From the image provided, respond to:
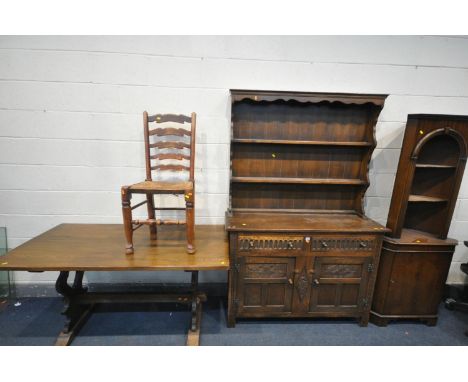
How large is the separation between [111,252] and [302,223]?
1502mm

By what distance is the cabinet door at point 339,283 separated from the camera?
1932mm

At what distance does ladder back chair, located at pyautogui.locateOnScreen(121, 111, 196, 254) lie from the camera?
64.3 inches

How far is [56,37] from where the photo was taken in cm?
205

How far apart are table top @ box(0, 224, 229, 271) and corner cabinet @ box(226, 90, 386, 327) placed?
270mm

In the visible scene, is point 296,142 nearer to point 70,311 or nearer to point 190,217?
point 190,217

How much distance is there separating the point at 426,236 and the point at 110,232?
9.16 ft

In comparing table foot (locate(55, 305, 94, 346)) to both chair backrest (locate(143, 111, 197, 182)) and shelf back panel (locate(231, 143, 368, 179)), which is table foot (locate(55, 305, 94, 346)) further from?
shelf back panel (locate(231, 143, 368, 179))

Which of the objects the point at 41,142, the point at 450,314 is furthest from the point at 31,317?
the point at 450,314

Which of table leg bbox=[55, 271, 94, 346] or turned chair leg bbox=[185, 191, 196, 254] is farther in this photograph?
table leg bbox=[55, 271, 94, 346]

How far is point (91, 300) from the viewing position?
2043 millimetres

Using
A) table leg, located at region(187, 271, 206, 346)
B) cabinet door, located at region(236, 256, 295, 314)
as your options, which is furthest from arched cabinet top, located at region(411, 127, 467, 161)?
table leg, located at region(187, 271, 206, 346)

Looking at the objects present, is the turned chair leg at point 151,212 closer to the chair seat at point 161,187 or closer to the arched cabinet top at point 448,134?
the chair seat at point 161,187

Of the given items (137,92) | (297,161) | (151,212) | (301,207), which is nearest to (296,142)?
(297,161)
